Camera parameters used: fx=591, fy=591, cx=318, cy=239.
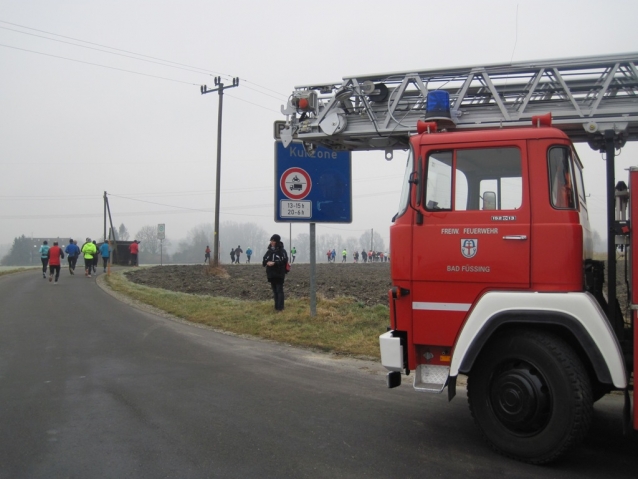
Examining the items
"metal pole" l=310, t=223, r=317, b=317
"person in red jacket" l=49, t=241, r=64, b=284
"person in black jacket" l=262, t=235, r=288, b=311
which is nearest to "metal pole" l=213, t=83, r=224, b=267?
"person in red jacket" l=49, t=241, r=64, b=284

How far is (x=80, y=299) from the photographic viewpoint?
16.8 meters

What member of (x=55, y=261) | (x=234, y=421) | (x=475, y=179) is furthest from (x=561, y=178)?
(x=55, y=261)

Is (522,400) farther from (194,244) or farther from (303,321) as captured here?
(194,244)

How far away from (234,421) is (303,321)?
5.67m

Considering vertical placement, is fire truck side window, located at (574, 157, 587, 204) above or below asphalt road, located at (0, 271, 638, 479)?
above

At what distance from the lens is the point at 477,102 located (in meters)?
6.18

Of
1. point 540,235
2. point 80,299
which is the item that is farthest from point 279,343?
point 80,299

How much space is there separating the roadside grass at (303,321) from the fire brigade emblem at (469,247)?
4436 mm

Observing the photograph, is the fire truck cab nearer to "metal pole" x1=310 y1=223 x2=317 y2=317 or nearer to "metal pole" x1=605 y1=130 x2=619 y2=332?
"metal pole" x1=605 y1=130 x2=619 y2=332

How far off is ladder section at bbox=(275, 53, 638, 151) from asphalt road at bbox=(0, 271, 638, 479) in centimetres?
293

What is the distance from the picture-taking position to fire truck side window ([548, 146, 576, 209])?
193 inches

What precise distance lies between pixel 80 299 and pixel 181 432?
41.2 ft

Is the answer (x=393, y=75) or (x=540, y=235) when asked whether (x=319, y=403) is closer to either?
(x=540, y=235)

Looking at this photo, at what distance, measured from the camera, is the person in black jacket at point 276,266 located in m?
12.3
